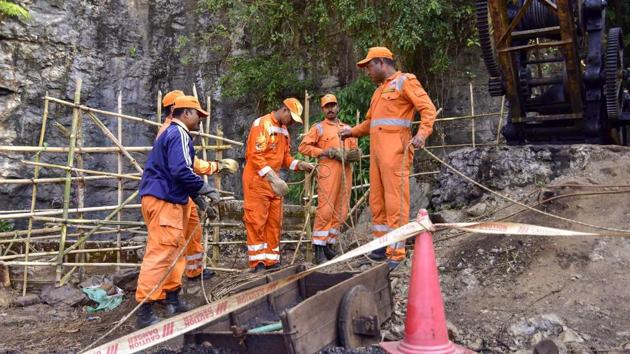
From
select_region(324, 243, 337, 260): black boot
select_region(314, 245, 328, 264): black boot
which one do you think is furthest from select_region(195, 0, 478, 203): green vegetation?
select_region(314, 245, 328, 264): black boot

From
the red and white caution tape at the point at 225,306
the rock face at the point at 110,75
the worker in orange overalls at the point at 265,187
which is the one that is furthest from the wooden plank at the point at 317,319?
the rock face at the point at 110,75

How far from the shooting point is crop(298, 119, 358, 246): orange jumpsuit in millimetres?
6039

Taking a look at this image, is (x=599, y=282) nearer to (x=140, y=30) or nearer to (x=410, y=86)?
(x=410, y=86)

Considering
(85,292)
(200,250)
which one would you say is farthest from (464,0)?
(85,292)

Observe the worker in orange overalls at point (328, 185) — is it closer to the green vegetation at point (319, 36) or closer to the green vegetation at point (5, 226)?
the green vegetation at point (319, 36)

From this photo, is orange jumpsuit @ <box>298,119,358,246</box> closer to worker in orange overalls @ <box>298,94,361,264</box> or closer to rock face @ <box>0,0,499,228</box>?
worker in orange overalls @ <box>298,94,361,264</box>

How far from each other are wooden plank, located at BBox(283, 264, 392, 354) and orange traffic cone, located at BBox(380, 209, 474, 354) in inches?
12.6

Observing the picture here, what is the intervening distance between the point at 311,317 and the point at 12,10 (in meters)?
11.6

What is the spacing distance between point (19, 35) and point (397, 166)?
1088 cm

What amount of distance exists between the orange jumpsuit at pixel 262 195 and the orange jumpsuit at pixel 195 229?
0.51 m

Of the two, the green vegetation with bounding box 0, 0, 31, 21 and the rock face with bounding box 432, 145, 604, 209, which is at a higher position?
the green vegetation with bounding box 0, 0, 31, 21

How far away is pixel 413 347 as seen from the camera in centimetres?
288

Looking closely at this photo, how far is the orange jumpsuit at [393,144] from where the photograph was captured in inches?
193

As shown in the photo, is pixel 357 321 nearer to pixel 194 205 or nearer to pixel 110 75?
pixel 194 205
